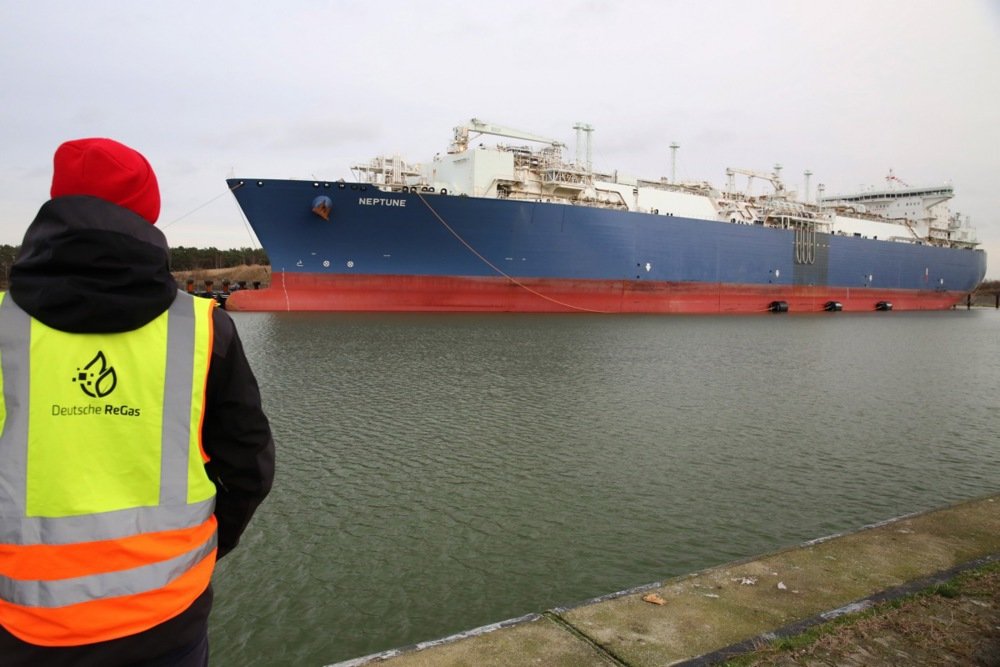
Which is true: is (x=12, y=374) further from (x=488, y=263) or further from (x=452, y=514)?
(x=488, y=263)

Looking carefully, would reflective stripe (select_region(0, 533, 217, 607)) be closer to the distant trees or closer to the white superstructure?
the white superstructure

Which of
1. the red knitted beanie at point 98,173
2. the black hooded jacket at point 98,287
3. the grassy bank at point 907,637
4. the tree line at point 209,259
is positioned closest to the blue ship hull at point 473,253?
the grassy bank at point 907,637

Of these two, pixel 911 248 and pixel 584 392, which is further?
pixel 911 248

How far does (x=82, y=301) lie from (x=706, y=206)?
114ft

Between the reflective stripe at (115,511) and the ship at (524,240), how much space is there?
74.4ft

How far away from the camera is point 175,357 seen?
146cm

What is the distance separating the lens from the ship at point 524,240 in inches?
939

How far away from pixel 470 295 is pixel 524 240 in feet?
10.2

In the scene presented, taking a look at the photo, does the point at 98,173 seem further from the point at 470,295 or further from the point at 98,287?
the point at 470,295

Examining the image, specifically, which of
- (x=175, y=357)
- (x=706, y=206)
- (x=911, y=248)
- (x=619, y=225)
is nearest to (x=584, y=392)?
(x=175, y=357)

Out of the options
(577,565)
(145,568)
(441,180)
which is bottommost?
(577,565)

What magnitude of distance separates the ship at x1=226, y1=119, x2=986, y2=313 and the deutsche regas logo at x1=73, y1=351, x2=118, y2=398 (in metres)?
22.7

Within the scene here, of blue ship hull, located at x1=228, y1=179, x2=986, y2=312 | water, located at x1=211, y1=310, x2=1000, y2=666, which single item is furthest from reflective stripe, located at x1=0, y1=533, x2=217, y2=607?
blue ship hull, located at x1=228, y1=179, x2=986, y2=312

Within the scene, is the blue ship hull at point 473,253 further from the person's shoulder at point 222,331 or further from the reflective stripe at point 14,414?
the reflective stripe at point 14,414
